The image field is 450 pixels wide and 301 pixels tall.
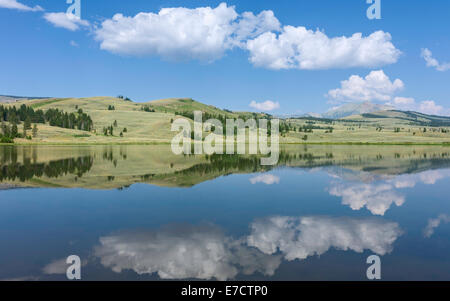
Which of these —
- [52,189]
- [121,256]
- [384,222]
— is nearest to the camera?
[121,256]

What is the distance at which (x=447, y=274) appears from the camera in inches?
492

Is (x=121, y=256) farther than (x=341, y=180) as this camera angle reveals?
No

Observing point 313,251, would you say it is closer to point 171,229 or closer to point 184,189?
point 171,229

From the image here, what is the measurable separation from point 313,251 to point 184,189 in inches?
743

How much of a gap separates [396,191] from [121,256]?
87.8 ft

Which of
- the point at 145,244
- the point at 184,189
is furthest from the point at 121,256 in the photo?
the point at 184,189

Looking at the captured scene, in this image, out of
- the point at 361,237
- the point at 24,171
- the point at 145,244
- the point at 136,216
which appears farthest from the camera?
the point at 24,171

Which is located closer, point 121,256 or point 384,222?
point 121,256

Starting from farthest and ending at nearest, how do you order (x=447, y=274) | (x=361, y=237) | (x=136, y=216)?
1. (x=136, y=216)
2. (x=361, y=237)
3. (x=447, y=274)

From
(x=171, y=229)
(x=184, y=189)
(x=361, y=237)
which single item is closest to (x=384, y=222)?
(x=361, y=237)

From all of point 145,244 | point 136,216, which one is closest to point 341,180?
point 136,216

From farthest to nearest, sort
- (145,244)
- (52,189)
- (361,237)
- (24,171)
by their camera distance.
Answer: (24,171)
(52,189)
(361,237)
(145,244)

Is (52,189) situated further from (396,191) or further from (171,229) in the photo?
(396,191)

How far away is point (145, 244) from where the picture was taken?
15.6 m
